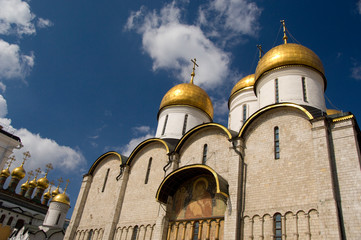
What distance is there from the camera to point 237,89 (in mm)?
15938

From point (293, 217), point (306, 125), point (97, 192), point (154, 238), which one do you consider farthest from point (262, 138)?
point (97, 192)

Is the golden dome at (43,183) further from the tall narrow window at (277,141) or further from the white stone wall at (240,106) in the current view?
the tall narrow window at (277,141)

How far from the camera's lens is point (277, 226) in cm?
802

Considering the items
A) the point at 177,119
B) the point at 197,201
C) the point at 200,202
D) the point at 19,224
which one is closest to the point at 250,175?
the point at 200,202

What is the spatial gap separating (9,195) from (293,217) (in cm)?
2586

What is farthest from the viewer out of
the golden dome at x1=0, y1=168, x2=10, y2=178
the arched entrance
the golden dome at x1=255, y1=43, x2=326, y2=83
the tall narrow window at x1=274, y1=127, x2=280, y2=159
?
the golden dome at x1=0, y1=168, x2=10, y2=178

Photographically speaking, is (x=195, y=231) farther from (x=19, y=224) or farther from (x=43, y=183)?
(x=43, y=183)

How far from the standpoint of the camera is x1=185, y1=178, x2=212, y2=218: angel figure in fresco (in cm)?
981

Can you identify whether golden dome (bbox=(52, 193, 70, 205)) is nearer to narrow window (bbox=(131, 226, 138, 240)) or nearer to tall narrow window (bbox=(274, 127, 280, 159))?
narrow window (bbox=(131, 226, 138, 240))

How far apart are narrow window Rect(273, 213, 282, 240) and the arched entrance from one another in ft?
5.11

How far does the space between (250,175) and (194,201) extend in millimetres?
2200

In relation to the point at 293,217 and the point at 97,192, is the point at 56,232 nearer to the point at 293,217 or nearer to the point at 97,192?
the point at 97,192

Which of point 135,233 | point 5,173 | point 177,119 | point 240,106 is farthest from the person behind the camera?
point 5,173

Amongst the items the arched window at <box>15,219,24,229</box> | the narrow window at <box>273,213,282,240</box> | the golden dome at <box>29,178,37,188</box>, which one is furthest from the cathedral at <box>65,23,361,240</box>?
the golden dome at <box>29,178,37,188</box>
